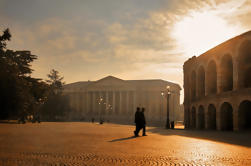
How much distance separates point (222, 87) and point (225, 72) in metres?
2.11

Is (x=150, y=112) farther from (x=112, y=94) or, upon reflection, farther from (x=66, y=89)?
(x=66, y=89)

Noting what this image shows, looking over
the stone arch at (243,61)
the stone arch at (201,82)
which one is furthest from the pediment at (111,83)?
the stone arch at (243,61)

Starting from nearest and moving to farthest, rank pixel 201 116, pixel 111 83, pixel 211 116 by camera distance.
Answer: pixel 211 116 < pixel 201 116 < pixel 111 83

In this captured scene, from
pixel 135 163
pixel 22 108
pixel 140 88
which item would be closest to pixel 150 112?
pixel 140 88

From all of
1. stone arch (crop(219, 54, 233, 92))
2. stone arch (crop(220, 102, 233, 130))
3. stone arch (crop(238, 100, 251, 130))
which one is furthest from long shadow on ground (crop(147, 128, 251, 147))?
stone arch (crop(219, 54, 233, 92))

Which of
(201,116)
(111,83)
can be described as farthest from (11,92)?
(111,83)

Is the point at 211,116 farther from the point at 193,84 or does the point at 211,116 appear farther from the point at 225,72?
the point at 193,84

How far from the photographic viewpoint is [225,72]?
39000 mm

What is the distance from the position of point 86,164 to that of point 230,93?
28603 millimetres

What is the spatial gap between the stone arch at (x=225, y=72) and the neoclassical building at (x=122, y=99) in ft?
244

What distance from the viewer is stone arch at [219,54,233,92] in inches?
1519

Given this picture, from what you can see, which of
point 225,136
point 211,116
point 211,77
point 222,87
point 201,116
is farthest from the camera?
point 201,116

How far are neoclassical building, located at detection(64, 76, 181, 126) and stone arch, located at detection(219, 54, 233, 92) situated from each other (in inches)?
2929

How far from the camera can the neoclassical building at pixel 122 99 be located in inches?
4688
